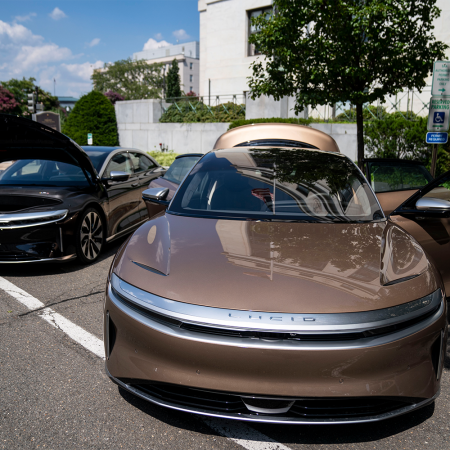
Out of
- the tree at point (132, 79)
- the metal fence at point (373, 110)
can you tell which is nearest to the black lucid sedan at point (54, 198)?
the metal fence at point (373, 110)

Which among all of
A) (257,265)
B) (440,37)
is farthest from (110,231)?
(440,37)

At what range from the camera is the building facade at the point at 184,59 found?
335 ft

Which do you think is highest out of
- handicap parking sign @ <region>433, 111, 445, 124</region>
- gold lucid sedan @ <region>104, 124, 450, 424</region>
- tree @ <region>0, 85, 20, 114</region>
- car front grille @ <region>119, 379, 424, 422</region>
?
tree @ <region>0, 85, 20, 114</region>

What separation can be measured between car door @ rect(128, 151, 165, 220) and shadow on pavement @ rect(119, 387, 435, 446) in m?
5.15

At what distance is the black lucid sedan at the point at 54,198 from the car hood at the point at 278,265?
8.25 feet

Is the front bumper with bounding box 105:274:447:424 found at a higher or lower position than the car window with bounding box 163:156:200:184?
lower

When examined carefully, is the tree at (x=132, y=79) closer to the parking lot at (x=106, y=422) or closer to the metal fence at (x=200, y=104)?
the metal fence at (x=200, y=104)

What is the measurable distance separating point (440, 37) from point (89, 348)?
2244 cm

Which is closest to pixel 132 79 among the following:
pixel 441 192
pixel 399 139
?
pixel 399 139

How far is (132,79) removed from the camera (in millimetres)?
71000

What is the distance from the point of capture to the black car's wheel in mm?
5504

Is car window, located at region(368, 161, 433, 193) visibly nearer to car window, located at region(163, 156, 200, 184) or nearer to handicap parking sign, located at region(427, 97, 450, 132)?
handicap parking sign, located at region(427, 97, 450, 132)

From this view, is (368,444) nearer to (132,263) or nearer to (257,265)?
(257,265)

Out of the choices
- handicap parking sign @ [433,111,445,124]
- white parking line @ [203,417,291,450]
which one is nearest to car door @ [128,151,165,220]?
handicap parking sign @ [433,111,445,124]
